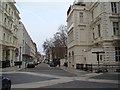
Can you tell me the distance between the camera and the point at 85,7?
159 ft

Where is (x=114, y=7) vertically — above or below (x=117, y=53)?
above

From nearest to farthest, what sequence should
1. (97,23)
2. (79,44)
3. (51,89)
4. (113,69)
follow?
(51,89)
(113,69)
(97,23)
(79,44)

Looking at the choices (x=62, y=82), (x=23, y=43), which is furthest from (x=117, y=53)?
(x=23, y=43)

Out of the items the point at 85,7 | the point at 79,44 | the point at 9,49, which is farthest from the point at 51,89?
the point at 9,49

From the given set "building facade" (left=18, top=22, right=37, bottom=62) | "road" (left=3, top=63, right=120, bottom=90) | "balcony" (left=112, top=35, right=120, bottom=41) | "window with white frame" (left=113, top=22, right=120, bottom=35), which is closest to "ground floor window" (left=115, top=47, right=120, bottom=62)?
"balcony" (left=112, top=35, right=120, bottom=41)

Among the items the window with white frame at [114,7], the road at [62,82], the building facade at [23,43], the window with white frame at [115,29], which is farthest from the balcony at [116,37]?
the building facade at [23,43]

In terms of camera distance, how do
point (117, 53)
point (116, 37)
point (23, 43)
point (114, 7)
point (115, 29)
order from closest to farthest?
1. point (116, 37)
2. point (117, 53)
3. point (115, 29)
4. point (114, 7)
5. point (23, 43)

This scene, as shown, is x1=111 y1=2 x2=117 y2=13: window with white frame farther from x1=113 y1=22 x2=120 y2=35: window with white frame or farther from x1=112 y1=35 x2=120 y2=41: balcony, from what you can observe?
x1=112 y1=35 x2=120 y2=41: balcony

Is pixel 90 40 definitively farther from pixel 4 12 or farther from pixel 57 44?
pixel 57 44

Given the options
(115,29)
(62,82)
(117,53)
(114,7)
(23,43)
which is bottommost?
(62,82)

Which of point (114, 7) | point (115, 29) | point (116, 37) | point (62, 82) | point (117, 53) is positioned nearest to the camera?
point (62, 82)

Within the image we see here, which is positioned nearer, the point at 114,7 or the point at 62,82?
the point at 62,82

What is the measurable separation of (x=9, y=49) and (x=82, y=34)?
1897 cm

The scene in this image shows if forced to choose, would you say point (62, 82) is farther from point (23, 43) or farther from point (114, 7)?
point (23, 43)
